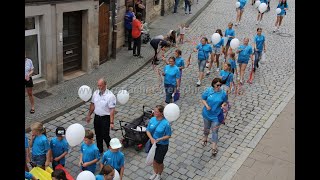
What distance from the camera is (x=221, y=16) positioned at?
22953mm

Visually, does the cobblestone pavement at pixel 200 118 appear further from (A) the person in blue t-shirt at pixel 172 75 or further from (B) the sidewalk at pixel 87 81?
(A) the person in blue t-shirt at pixel 172 75

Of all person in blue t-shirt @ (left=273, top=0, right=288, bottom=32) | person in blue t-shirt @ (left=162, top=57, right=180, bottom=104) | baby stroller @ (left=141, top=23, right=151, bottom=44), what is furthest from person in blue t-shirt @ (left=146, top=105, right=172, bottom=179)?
person in blue t-shirt @ (left=273, top=0, right=288, bottom=32)

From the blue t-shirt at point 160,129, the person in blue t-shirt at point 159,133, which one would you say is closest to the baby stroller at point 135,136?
the person in blue t-shirt at point 159,133

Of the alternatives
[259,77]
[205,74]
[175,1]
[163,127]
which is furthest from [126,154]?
[175,1]

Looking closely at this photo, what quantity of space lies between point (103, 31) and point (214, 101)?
729 centimetres

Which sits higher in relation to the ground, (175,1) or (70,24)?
(175,1)

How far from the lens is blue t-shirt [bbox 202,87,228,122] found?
28.9 ft

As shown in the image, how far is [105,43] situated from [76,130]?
843 centimetres

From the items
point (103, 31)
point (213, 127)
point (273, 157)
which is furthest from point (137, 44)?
point (273, 157)

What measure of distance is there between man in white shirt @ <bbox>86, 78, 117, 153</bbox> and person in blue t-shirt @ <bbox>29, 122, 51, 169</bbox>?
140 centimetres
